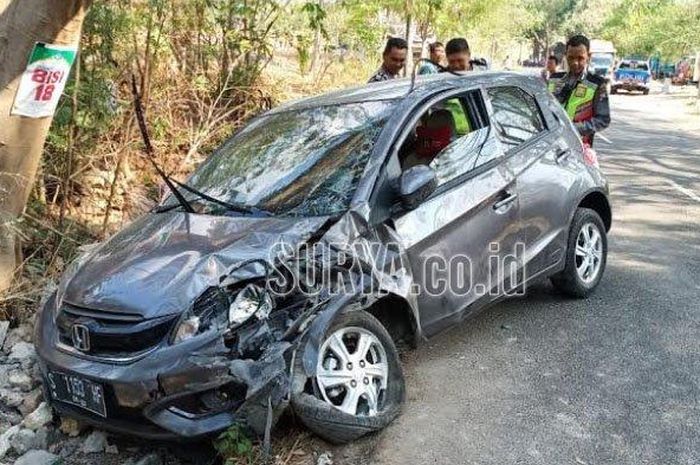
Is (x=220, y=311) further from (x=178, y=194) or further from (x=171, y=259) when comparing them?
(x=178, y=194)

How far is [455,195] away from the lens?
13.4 ft

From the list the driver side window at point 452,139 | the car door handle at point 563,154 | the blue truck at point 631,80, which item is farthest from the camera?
the blue truck at point 631,80

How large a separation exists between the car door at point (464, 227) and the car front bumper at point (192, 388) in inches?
41.6

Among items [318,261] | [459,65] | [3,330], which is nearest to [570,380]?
[318,261]

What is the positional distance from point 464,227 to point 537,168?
952 mm

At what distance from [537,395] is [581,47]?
12.7ft

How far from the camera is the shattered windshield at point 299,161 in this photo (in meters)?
3.79

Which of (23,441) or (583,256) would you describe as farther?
(583,256)

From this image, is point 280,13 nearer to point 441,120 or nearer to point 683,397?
point 441,120

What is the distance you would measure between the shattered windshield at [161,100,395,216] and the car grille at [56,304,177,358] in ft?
3.16

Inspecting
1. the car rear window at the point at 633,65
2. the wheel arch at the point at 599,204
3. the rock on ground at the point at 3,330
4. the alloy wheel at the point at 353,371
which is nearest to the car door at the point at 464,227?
the alloy wheel at the point at 353,371

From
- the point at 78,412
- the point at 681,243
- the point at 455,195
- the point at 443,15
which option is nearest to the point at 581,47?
the point at 681,243

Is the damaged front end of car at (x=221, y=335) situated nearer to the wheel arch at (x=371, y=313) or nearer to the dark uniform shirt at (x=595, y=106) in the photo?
the wheel arch at (x=371, y=313)

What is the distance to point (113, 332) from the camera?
3148 mm
